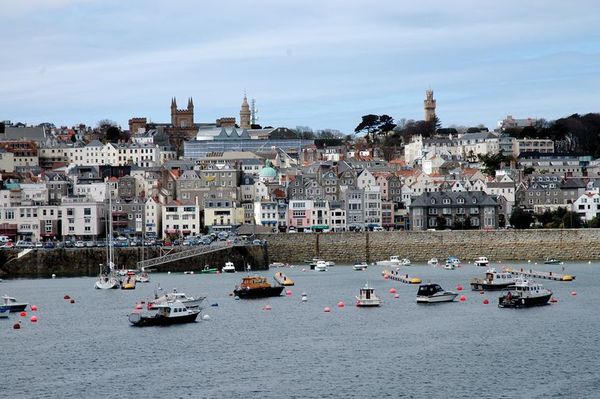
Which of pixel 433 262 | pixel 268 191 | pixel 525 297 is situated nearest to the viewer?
pixel 525 297

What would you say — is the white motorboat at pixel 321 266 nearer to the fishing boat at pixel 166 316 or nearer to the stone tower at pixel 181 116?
the fishing boat at pixel 166 316

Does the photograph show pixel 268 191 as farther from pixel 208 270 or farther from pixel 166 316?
pixel 166 316

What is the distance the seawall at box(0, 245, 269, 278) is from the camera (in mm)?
81312

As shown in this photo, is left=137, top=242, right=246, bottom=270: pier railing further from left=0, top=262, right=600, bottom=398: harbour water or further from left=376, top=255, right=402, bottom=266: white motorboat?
left=0, top=262, right=600, bottom=398: harbour water

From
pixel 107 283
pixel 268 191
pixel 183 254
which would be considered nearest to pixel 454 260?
pixel 183 254

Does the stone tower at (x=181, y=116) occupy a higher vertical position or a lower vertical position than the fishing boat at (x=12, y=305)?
higher

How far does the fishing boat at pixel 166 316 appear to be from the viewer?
5072 centimetres

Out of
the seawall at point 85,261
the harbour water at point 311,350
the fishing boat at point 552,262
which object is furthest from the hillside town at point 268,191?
the harbour water at point 311,350

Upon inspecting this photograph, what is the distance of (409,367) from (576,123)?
424ft

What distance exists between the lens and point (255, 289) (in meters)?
61.2

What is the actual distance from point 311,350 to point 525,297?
1504 centimetres

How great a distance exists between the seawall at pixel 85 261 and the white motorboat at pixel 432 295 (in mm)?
24811

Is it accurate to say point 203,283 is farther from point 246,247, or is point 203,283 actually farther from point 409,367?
point 409,367

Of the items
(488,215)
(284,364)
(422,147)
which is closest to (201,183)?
(488,215)
